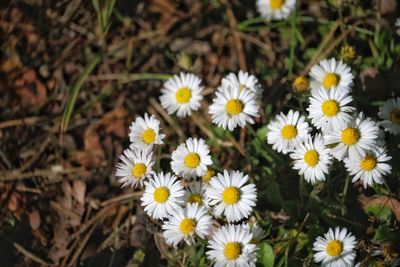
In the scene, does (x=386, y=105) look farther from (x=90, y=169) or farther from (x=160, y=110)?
(x=90, y=169)

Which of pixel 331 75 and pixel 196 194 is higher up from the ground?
pixel 331 75

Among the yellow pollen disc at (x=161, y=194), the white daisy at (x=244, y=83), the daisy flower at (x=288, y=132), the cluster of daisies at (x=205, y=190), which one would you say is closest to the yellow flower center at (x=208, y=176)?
the cluster of daisies at (x=205, y=190)

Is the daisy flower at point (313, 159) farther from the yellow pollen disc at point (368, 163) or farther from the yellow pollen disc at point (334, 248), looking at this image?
the yellow pollen disc at point (334, 248)

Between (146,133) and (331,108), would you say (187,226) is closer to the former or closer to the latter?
(146,133)

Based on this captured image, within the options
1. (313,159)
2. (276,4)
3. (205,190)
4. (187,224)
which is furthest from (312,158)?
(276,4)

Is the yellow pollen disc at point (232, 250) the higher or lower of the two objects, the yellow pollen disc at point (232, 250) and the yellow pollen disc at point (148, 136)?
the lower

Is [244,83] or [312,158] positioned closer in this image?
[312,158]

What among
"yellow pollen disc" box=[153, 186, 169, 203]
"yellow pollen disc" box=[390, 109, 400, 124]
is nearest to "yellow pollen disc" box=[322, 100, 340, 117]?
"yellow pollen disc" box=[390, 109, 400, 124]

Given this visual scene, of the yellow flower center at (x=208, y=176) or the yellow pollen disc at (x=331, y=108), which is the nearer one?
the yellow pollen disc at (x=331, y=108)
